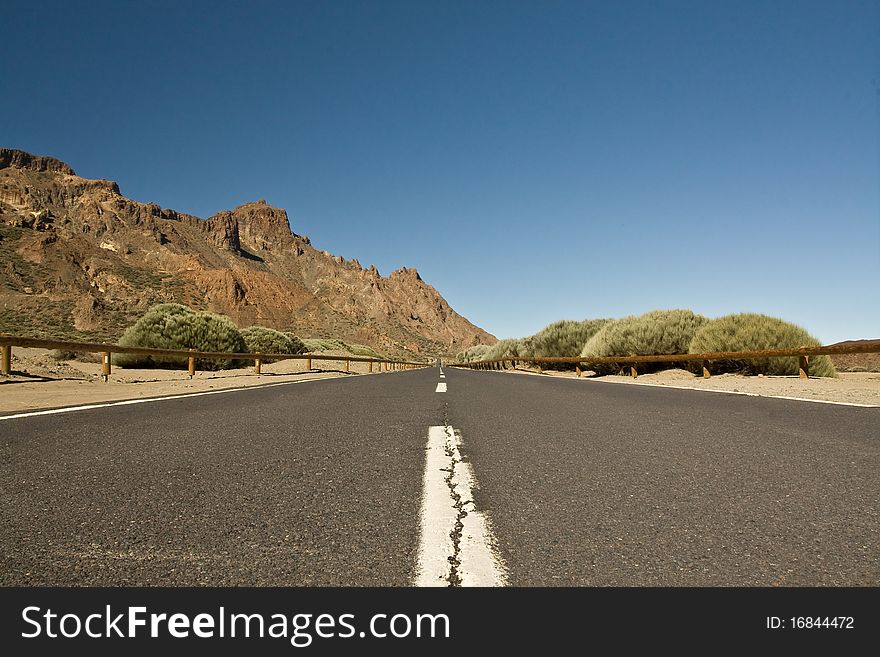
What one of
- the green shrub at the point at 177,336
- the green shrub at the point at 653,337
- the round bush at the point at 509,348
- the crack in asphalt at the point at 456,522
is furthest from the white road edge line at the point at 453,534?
the round bush at the point at 509,348

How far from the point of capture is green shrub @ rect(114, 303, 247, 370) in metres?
22.5

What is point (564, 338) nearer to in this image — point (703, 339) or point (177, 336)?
point (703, 339)

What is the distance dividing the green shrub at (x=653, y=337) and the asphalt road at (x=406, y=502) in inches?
748

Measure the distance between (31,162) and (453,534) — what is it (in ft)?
668

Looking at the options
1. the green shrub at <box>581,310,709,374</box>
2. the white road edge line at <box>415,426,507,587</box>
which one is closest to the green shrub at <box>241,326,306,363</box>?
the green shrub at <box>581,310,709,374</box>

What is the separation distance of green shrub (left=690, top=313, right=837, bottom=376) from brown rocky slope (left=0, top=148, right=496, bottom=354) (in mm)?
47999

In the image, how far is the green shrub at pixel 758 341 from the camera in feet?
61.5

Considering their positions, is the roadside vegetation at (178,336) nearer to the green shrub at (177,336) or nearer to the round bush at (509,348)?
Result: the green shrub at (177,336)

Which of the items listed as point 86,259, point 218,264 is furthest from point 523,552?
point 218,264

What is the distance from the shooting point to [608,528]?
2.65 meters

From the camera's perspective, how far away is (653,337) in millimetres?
25078

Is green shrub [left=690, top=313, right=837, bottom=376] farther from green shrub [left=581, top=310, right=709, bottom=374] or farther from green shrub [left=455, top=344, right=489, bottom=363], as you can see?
green shrub [left=455, top=344, right=489, bottom=363]
